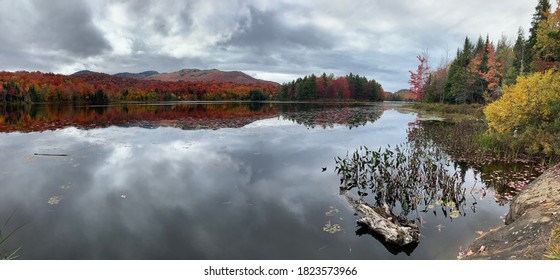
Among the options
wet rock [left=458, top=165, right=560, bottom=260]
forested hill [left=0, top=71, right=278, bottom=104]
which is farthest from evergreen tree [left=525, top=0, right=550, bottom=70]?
forested hill [left=0, top=71, right=278, bottom=104]

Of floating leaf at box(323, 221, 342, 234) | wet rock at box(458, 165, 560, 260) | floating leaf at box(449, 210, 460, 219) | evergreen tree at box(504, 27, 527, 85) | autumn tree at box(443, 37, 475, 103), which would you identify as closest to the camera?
wet rock at box(458, 165, 560, 260)

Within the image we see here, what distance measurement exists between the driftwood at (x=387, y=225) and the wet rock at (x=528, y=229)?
131cm

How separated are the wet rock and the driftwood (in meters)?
1.31

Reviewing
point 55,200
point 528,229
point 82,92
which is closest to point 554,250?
point 528,229

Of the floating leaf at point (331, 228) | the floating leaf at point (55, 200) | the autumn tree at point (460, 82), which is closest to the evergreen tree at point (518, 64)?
the autumn tree at point (460, 82)

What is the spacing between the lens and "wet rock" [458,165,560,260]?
19.0 feet

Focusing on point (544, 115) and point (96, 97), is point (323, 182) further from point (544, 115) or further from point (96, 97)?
point (96, 97)

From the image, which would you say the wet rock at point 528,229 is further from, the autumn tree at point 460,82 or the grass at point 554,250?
the autumn tree at point 460,82

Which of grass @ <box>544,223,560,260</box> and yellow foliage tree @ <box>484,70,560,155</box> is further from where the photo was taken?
yellow foliage tree @ <box>484,70,560,155</box>

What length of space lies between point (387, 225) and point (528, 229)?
3223 millimetres

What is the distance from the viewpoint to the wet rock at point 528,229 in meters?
5.78

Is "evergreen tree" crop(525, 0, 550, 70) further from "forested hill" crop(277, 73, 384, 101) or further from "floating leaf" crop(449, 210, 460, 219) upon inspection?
"forested hill" crop(277, 73, 384, 101)

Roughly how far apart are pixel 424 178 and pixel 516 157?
8.94 meters
